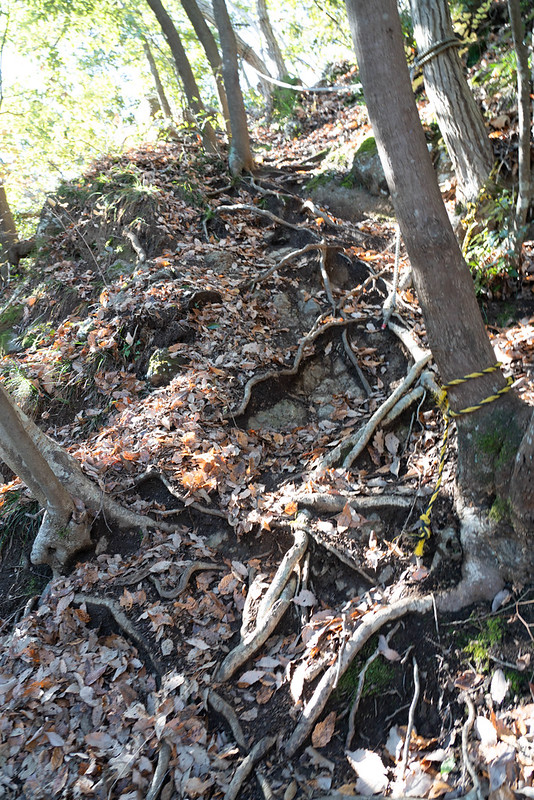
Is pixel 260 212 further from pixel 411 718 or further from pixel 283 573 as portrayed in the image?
pixel 411 718

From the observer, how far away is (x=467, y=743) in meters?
2.63

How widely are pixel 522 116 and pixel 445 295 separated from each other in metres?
2.80

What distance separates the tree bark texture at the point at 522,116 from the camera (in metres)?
4.20

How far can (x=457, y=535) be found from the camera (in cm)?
341

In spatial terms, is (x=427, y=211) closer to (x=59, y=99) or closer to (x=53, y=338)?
(x=53, y=338)

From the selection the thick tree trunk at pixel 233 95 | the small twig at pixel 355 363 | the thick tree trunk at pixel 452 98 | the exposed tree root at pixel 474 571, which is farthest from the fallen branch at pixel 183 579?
the thick tree trunk at pixel 233 95

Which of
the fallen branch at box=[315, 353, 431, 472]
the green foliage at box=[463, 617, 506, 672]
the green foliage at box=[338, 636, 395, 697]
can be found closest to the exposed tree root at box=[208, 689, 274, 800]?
the green foliage at box=[338, 636, 395, 697]

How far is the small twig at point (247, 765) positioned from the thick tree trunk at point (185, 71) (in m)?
9.65

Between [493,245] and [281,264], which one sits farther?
[281,264]

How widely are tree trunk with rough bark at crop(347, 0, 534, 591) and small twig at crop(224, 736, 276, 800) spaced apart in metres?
1.57

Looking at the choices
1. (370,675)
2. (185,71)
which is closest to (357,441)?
(370,675)

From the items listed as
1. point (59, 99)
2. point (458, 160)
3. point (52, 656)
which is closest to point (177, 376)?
point (52, 656)

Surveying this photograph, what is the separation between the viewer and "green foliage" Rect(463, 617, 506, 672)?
9.47 ft

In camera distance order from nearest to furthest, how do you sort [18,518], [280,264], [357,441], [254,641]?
[254,641] → [357,441] → [18,518] → [280,264]
